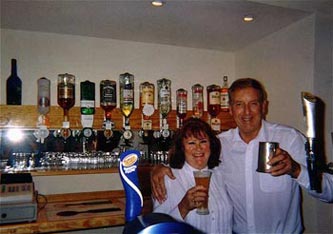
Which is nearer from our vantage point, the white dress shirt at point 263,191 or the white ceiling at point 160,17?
the white dress shirt at point 263,191

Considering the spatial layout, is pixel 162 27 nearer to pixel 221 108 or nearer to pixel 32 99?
pixel 221 108

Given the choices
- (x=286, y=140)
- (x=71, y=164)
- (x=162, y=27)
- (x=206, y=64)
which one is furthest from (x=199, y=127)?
(x=206, y=64)

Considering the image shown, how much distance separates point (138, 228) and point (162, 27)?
198 centimetres

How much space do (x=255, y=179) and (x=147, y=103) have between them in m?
1.15

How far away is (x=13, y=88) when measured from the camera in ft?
7.62

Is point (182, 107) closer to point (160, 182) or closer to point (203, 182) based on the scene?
point (160, 182)

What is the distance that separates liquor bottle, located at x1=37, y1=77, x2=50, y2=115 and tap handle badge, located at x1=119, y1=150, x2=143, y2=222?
0.96m

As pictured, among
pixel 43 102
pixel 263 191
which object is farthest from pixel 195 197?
pixel 43 102

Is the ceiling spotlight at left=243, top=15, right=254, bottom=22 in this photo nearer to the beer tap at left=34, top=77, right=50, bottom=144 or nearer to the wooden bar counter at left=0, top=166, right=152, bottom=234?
the wooden bar counter at left=0, top=166, right=152, bottom=234

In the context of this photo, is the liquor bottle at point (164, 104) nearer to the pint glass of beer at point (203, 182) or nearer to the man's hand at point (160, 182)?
the man's hand at point (160, 182)

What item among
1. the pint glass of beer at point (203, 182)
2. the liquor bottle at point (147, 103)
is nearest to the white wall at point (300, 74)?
the liquor bottle at point (147, 103)

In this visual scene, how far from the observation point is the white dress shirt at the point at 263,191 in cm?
167

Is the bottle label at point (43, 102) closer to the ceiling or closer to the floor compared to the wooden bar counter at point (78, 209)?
closer to the ceiling

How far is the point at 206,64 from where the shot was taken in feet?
9.68
